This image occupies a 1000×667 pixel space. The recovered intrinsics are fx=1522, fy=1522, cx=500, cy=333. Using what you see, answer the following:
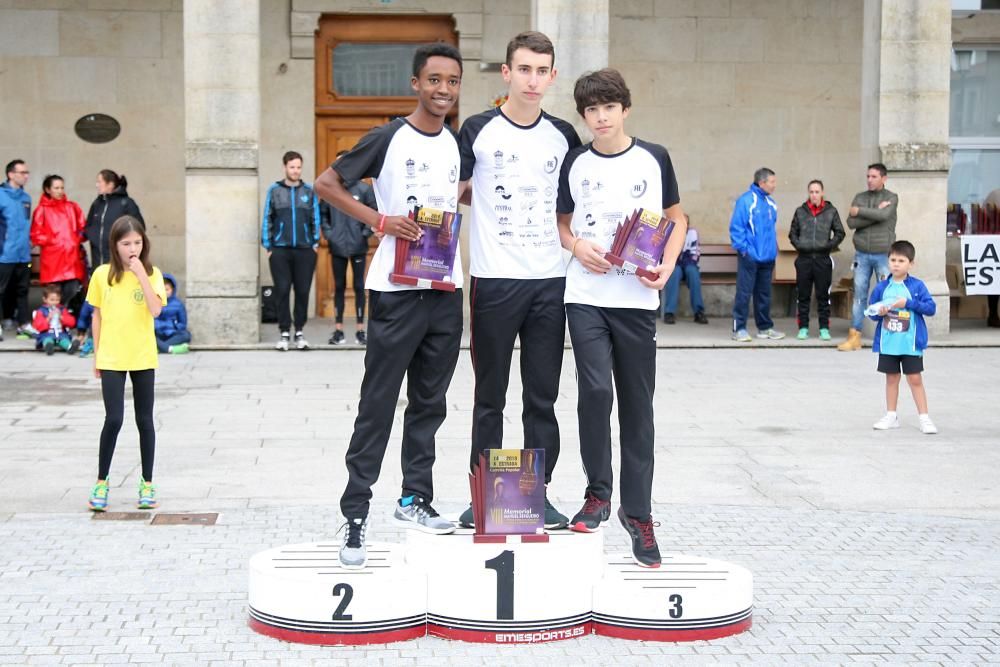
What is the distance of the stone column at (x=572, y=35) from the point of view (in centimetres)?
1608

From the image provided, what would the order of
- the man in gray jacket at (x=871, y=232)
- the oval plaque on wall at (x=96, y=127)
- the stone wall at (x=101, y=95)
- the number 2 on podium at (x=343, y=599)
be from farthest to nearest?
the oval plaque on wall at (x=96, y=127) → the stone wall at (x=101, y=95) → the man in gray jacket at (x=871, y=232) → the number 2 on podium at (x=343, y=599)

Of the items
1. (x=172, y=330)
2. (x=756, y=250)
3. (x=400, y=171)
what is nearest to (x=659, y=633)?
(x=400, y=171)

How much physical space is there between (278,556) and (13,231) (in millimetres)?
11522

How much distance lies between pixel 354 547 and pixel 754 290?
38.3ft

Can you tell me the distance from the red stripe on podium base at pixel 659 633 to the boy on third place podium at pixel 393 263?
0.73 meters

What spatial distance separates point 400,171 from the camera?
19.9ft

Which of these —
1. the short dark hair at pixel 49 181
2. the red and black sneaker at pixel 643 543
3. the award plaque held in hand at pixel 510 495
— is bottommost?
the red and black sneaker at pixel 643 543

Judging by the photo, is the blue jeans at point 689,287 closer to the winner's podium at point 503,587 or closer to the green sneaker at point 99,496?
the green sneaker at point 99,496

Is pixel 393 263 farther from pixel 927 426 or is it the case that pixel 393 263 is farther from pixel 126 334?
pixel 927 426

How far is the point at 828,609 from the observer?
6285 millimetres

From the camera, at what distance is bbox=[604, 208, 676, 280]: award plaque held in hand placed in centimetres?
603

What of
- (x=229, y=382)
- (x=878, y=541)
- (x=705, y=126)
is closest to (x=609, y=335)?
(x=878, y=541)

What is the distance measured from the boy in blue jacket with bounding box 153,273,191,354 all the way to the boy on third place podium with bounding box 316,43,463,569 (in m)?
9.72

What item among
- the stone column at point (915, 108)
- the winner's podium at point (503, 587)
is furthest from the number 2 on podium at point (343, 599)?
the stone column at point (915, 108)
